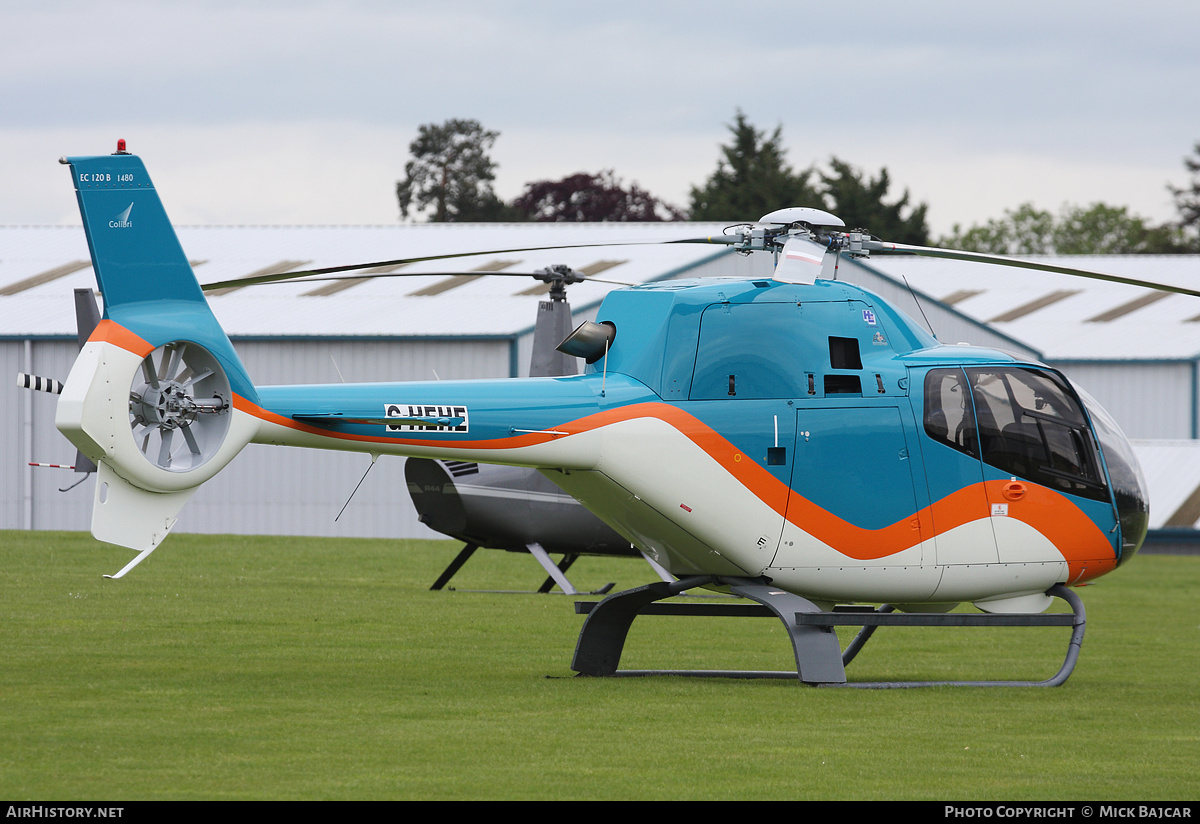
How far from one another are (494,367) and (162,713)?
81.6 feet

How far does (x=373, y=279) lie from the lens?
41.5 metres

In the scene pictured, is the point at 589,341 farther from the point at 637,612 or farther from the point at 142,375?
the point at 142,375

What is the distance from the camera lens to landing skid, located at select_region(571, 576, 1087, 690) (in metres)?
14.1

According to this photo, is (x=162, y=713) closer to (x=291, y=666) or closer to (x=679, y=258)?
(x=291, y=666)

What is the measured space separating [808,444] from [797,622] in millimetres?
1523

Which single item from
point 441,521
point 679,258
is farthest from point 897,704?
point 679,258

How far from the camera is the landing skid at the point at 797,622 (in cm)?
1408

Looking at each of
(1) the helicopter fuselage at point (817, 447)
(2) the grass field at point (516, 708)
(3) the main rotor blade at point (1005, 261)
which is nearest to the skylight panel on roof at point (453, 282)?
(2) the grass field at point (516, 708)

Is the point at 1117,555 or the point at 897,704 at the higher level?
Answer: the point at 1117,555

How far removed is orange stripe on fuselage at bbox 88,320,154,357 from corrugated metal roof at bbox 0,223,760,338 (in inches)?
960

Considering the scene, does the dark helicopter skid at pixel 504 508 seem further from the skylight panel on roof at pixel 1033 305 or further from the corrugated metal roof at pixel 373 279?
the skylight panel on roof at pixel 1033 305

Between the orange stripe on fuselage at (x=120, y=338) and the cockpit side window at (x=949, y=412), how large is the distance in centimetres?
664

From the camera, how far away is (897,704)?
13477 mm
